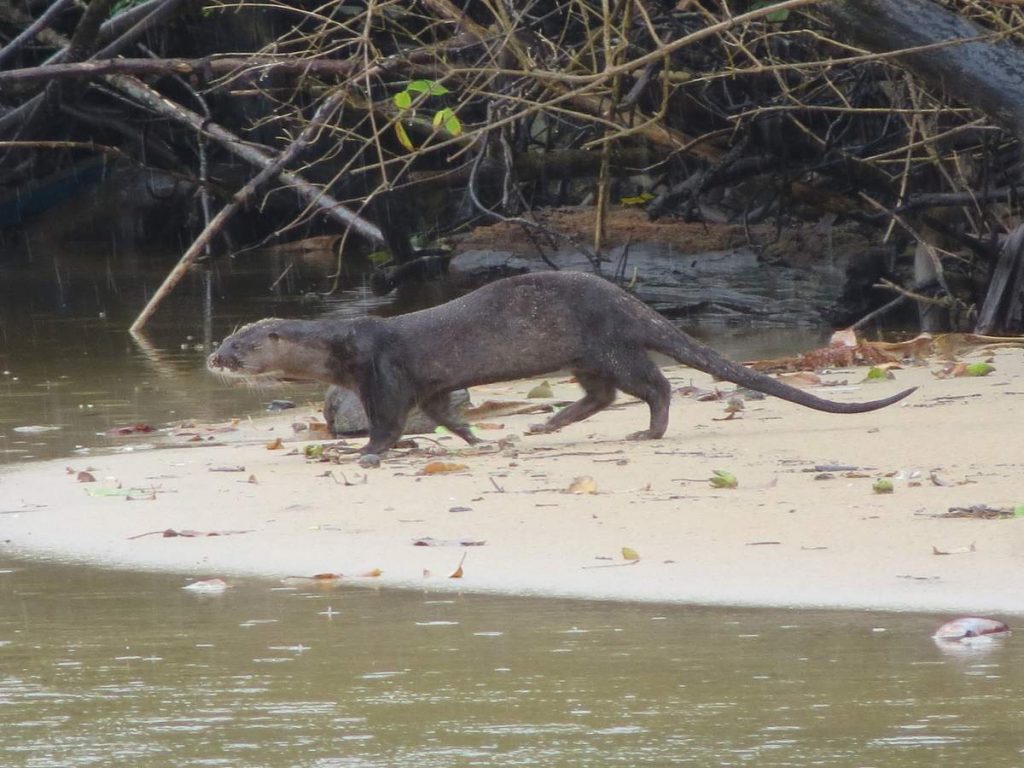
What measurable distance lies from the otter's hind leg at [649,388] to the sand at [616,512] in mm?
81

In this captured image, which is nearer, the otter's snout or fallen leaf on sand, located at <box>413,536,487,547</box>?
fallen leaf on sand, located at <box>413,536,487,547</box>

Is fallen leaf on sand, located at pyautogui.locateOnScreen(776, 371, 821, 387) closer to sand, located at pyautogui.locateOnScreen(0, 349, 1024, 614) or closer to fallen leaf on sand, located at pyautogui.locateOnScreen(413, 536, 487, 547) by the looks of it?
sand, located at pyautogui.locateOnScreen(0, 349, 1024, 614)

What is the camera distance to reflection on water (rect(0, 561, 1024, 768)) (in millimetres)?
2998

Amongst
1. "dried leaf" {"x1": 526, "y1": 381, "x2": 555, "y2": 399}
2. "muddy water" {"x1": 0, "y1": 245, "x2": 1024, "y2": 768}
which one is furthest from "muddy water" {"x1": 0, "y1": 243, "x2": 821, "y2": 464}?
"muddy water" {"x1": 0, "y1": 245, "x2": 1024, "y2": 768}

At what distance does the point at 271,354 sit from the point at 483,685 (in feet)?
12.4

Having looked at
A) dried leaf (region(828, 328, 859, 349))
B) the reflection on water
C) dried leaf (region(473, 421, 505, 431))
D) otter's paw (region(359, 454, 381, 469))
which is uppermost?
dried leaf (region(828, 328, 859, 349))

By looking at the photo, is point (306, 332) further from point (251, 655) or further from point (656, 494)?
point (251, 655)

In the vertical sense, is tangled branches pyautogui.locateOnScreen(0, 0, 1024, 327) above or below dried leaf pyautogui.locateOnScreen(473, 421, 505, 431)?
above

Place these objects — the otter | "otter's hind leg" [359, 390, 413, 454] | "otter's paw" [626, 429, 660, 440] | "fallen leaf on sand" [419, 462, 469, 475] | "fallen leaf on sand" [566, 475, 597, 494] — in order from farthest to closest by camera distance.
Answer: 1. the otter
2. "otter's hind leg" [359, 390, 413, 454]
3. "otter's paw" [626, 429, 660, 440]
4. "fallen leaf on sand" [419, 462, 469, 475]
5. "fallen leaf on sand" [566, 475, 597, 494]

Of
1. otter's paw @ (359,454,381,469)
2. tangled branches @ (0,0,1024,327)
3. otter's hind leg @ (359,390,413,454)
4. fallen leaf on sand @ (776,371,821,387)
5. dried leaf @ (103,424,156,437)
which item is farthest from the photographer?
tangled branches @ (0,0,1024,327)

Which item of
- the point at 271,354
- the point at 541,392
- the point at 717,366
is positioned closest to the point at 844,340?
the point at 541,392

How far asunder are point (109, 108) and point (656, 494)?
1053cm

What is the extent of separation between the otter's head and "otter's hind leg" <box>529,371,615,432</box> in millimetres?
890

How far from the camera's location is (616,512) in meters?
4.96
